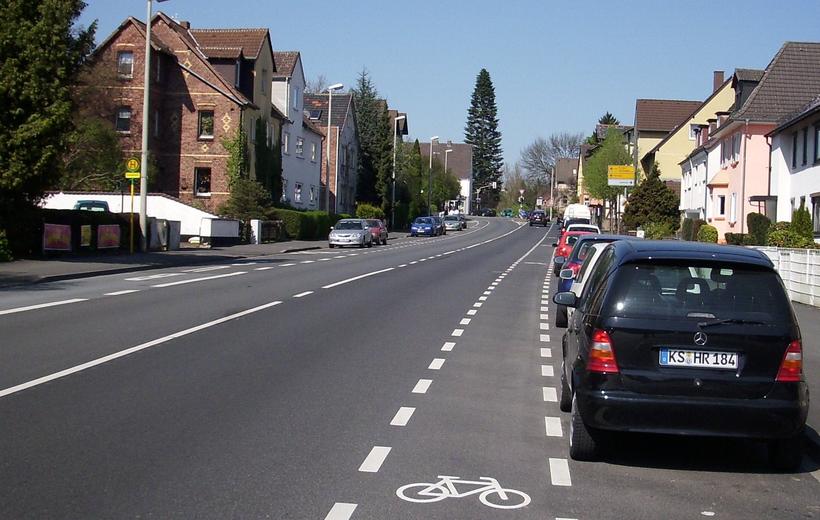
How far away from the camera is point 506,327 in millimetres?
15617

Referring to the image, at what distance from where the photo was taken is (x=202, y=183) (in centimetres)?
5262

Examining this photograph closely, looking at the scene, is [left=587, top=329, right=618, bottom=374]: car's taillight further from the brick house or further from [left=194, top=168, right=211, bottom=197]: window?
[left=194, top=168, right=211, bottom=197]: window

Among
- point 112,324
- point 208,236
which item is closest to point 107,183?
point 208,236

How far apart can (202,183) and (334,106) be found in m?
30.7

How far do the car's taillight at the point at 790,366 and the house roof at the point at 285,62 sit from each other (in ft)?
187

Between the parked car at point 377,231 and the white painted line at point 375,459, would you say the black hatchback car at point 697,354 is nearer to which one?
the white painted line at point 375,459

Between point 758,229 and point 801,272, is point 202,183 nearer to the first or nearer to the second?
point 758,229

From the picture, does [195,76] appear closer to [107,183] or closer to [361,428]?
[107,183]

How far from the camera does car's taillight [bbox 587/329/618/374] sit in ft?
22.1

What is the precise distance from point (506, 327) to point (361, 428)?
8.10 meters

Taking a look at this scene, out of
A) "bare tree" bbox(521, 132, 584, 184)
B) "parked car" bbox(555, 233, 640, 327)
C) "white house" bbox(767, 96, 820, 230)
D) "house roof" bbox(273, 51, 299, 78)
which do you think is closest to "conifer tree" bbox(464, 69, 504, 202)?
"bare tree" bbox(521, 132, 584, 184)

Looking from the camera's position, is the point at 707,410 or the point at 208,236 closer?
the point at 707,410

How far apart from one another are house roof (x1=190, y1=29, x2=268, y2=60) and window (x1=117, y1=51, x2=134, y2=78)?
4812 mm

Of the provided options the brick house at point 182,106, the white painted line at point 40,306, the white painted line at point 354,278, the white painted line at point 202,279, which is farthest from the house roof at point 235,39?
the white painted line at point 40,306
